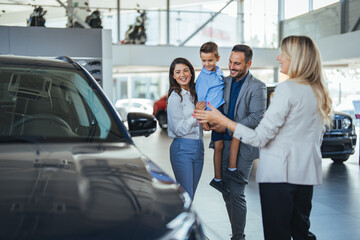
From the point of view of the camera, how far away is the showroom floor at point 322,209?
3.69 m

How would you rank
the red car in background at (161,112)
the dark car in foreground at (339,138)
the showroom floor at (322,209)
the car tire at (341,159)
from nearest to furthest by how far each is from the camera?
the showroom floor at (322,209) → the dark car in foreground at (339,138) → the car tire at (341,159) → the red car in background at (161,112)

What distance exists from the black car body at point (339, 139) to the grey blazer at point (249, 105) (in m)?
4.28

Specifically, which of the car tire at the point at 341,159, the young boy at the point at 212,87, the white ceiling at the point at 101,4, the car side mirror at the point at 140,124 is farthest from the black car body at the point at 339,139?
the white ceiling at the point at 101,4

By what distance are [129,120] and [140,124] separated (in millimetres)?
71

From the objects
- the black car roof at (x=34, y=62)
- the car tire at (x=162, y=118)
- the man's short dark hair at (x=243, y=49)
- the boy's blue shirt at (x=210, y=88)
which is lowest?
the car tire at (x=162, y=118)

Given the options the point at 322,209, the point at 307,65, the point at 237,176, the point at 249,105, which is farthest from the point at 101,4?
the point at 307,65

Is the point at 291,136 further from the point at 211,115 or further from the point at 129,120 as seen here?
the point at 129,120

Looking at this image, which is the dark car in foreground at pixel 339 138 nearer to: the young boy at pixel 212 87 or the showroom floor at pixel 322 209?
the showroom floor at pixel 322 209

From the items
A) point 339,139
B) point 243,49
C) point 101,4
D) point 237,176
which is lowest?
point 339,139

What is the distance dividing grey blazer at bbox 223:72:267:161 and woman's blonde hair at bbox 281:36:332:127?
2.75ft

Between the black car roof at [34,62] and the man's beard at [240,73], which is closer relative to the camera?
the black car roof at [34,62]

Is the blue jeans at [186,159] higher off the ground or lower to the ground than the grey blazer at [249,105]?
lower

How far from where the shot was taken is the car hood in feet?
3.91

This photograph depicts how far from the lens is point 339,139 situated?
6.97 meters
